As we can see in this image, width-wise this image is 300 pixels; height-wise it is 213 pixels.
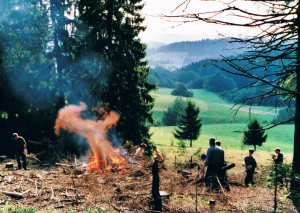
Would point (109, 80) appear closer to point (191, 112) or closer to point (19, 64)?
point (19, 64)

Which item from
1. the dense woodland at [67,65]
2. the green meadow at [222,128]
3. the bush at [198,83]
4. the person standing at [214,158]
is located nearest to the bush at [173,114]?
the green meadow at [222,128]

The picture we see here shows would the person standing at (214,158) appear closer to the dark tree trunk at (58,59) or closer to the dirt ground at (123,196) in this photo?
the dirt ground at (123,196)

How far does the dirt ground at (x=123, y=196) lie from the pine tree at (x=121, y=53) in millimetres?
7058

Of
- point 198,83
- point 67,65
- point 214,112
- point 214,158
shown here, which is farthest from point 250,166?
point 198,83

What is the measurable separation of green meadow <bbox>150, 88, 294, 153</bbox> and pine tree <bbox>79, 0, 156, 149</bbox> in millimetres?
2462

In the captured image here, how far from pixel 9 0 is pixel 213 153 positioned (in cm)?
1850

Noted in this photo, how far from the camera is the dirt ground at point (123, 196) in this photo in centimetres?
644

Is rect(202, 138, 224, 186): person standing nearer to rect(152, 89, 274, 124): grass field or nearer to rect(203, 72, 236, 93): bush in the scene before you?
rect(152, 89, 274, 124): grass field

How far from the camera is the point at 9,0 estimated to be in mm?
15133

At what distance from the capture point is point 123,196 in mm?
7586

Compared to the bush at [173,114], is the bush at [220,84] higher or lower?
higher

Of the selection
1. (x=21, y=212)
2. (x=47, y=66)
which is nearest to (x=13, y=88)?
(x=47, y=66)

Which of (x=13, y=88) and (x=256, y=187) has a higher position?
(x=13, y=88)

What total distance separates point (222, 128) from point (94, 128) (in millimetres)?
62948
